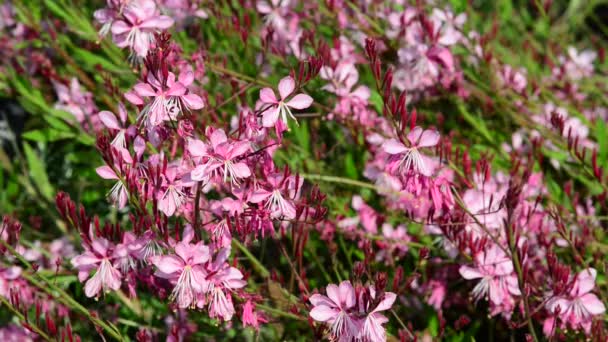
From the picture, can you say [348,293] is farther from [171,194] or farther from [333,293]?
[171,194]

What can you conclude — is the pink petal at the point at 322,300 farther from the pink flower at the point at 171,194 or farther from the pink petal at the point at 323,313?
the pink flower at the point at 171,194

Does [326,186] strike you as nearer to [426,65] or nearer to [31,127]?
[426,65]

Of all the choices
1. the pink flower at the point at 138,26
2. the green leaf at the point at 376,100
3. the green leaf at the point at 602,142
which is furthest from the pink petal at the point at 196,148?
the green leaf at the point at 602,142

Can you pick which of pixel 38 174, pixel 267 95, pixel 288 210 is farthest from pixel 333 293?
pixel 38 174

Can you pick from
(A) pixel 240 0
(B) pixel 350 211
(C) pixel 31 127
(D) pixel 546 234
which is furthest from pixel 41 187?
(D) pixel 546 234

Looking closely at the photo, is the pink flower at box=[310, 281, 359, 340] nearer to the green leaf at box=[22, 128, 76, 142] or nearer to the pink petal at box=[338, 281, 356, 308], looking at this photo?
the pink petal at box=[338, 281, 356, 308]

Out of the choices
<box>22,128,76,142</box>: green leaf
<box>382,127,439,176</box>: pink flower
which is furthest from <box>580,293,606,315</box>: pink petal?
<box>22,128,76,142</box>: green leaf
